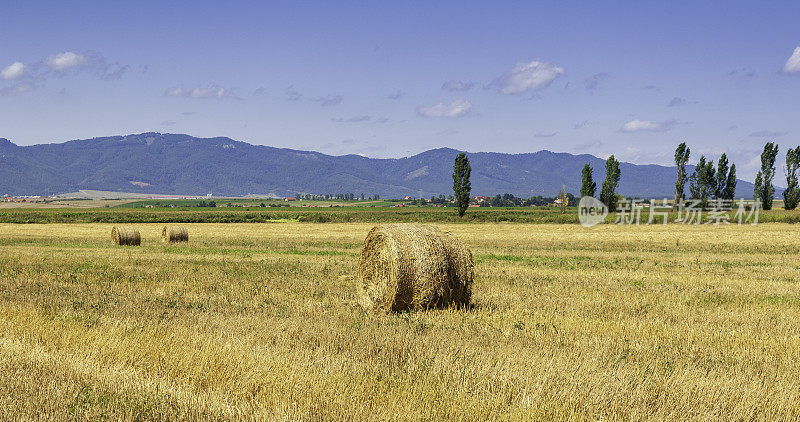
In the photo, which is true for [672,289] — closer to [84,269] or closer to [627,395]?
[627,395]

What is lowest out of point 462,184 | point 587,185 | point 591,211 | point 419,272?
point 419,272

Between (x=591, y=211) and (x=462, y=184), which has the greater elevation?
(x=462, y=184)

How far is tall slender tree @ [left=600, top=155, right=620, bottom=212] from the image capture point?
8144cm

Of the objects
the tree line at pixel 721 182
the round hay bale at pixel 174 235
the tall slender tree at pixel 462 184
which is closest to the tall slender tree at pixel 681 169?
the tree line at pixel 721 182

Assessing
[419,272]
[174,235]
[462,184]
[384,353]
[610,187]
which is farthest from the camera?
[462,184]

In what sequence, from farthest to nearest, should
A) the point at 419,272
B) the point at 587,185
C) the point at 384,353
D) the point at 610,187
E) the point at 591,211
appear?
1. the point at 587,185
2. the point at 610,187
3. the point at 591,211
4. the point at 419,272
5. the point at 384,353

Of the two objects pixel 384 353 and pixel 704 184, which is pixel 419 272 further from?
pixel 704 184

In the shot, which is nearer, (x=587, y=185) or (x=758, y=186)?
(x=758, y=186)

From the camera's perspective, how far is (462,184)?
84375 millimetres

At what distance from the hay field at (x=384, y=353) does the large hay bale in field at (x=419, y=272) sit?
46 cm

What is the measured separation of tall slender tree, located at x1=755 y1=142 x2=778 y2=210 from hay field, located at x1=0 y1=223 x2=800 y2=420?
7107 cm

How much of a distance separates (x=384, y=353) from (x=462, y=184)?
7794 cm

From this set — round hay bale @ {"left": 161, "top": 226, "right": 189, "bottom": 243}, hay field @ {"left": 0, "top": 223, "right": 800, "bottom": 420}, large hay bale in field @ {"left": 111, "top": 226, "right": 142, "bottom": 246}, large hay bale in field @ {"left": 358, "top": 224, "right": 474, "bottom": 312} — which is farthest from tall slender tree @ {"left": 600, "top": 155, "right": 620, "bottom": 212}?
large hay bale in field @ {"left": 358, "top": 224, "right": 474, "bottom": 312}

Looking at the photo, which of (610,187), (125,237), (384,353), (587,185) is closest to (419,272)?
(384,353)
